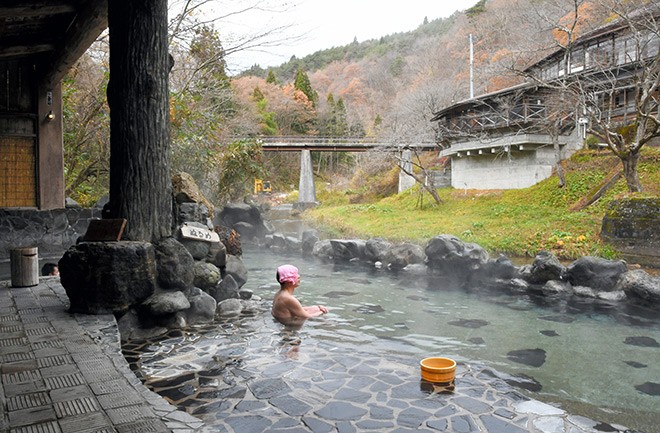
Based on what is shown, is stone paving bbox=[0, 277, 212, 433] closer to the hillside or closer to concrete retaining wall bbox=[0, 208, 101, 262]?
concrete retaining wall bbox=[0, 208, 101, 262]

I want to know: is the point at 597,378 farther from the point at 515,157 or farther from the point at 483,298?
the point at 515,157

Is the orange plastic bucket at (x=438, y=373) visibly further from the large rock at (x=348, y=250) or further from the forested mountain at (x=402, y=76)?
the forested mountain at (x=402, y=76)

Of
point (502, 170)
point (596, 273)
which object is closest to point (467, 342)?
point (596, 273)

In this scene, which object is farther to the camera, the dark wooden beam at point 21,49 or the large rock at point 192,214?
the large rock at point 192,214

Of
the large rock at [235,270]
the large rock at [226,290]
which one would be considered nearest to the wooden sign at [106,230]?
the large rock at [226,290]

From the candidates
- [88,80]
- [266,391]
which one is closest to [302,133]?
[88,80]

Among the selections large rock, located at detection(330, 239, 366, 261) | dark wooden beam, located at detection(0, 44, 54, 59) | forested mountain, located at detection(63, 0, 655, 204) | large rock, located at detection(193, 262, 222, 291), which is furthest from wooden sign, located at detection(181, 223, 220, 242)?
large rock, located at detection(330, 239, 366, 261)

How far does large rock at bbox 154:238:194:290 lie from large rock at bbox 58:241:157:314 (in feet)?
1.49

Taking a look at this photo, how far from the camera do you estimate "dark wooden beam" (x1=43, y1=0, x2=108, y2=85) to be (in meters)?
6.84

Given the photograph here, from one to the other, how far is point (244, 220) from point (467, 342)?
14891 millimetres

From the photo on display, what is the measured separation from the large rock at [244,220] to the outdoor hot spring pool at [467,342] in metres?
Result: 9.39

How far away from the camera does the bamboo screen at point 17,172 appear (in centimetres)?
984

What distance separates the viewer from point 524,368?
598 centimetres

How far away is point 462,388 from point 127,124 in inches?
192
